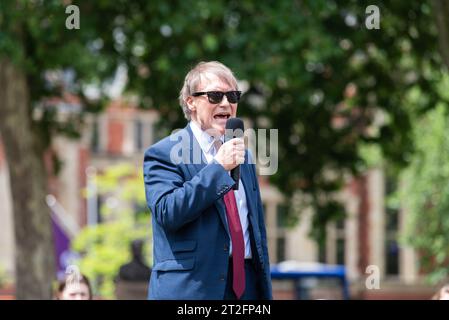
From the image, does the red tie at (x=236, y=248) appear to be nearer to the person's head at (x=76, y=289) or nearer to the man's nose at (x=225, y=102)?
the man's nose at (x=225, y=102)

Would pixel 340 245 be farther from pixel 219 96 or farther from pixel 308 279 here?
pixel 219 96

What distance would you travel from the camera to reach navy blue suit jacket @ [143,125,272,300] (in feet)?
13.9

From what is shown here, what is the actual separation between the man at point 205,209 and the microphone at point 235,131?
1.7 inches

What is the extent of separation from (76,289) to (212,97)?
3039 millimetres

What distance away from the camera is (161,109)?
58.4ft

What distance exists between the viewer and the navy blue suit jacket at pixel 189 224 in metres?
4.25

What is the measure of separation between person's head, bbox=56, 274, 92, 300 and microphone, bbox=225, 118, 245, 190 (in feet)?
9.77

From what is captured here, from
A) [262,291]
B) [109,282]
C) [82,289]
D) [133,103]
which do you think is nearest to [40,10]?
[133,103]

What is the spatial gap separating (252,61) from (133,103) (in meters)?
5.22

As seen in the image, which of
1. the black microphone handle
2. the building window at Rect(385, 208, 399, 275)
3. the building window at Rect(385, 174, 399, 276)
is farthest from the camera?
the building window at Rect(385, 208, 399, 275)

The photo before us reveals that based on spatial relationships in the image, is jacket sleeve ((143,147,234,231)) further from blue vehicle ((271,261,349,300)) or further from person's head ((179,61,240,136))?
blue vehicle ((271,261,349,300))

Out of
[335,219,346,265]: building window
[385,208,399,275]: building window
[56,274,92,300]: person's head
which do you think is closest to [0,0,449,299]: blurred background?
[56,274,92,300]: person's head

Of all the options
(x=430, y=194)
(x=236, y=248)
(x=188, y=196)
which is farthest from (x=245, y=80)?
(x=430, y=194)

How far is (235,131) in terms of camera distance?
14.1ft
